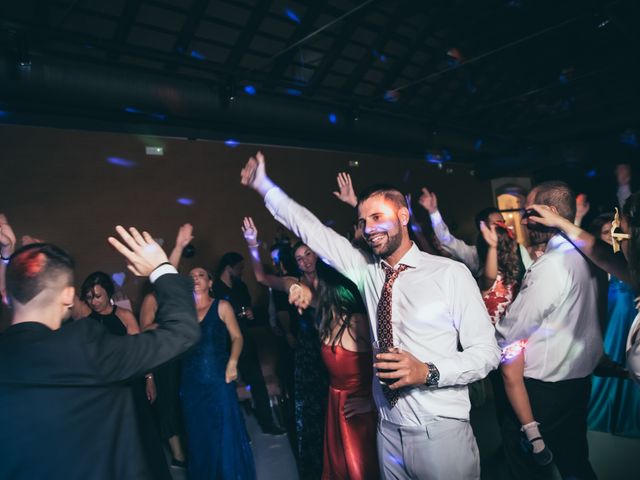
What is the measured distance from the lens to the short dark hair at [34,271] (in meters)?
1.14

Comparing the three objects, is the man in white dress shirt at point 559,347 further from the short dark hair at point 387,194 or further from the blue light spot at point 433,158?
the blue light spot at point 433,158

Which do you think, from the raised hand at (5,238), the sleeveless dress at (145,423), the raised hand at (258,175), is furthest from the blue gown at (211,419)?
the raised hand at (258,175)

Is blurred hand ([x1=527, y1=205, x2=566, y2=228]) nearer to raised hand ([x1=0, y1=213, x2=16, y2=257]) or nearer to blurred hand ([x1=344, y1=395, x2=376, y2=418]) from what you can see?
blurred hand ([x1=344, y1=395, x2=376, y2=418])

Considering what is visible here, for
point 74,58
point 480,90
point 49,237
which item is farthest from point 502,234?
point 480,90

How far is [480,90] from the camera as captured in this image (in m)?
6.54

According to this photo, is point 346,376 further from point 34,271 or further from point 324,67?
point 324,67

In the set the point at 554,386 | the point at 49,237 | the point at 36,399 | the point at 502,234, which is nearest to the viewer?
the point at 36,399

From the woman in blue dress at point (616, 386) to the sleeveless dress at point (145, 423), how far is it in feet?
8.98

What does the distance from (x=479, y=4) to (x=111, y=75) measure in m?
3.90

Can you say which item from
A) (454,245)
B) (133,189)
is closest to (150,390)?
(133,189)

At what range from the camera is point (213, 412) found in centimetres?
245

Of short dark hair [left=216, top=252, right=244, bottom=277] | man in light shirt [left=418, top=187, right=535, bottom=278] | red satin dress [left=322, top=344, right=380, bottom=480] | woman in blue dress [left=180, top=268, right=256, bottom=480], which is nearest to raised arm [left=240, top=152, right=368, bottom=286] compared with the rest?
red satin dress [left=322, top=344, right=380, bottom=480]

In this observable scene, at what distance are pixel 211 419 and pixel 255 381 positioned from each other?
3.49ft

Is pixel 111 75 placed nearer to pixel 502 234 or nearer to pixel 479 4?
pixel 502 234
